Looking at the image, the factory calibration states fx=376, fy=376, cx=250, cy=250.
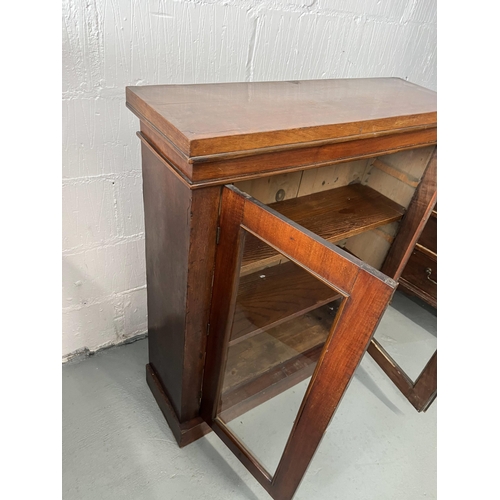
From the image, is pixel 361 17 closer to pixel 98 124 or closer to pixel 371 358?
pixel 98 124

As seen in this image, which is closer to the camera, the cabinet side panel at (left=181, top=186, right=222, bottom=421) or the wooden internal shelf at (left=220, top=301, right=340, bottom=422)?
the cabinet side panel at (left=181, top=186, right=222, bottom=421)

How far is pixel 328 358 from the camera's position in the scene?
2.33 feet

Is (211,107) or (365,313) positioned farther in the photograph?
(211,107)

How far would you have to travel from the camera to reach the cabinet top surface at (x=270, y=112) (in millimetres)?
677

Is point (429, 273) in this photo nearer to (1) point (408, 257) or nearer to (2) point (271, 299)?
(1) point (408, 257)

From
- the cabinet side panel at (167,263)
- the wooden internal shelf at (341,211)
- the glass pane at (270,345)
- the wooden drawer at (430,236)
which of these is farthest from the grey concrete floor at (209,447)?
the wooden drawer at (430,236)

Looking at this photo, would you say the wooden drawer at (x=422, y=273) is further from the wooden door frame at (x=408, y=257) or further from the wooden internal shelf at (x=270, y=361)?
the wooden internal shelf at (x=270, y=361)

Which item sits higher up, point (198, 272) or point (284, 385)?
point (198, 272)

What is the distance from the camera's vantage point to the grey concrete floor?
3.77 feet

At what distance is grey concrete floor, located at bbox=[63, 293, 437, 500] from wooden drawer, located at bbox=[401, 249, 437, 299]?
509 millimetres

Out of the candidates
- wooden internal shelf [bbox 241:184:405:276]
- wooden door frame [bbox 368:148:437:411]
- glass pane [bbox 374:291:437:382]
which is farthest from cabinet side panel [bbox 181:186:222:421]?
glass pane [bbox 374:291:437:382]

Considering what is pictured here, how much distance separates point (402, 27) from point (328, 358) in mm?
1418

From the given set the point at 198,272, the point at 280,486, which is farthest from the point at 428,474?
the point at 198,272

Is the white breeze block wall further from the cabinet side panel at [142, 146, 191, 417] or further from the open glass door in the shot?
the open glass door
